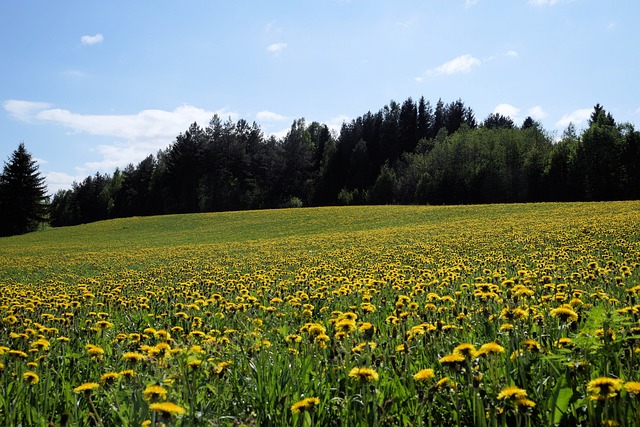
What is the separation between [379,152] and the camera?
102m

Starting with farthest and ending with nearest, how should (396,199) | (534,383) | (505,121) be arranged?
1. (505,121)
2. (396,199)
3. (534,383)

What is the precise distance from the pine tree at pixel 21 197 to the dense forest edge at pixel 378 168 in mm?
1025

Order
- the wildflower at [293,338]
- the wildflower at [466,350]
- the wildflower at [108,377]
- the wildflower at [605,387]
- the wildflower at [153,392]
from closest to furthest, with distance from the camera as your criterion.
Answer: the wildflower at [605,387], the wildflower at [153,392], the wildflower at [466,350], the wildflower at [108,377], the wildflower at [293,338]

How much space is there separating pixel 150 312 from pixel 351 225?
28.5 meters

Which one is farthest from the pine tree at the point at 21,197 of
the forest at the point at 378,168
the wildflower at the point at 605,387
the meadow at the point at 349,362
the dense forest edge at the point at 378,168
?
the wildflower at the point at 605,387

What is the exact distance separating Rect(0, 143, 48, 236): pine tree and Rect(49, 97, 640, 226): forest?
920 inches

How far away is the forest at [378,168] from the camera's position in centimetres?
5859

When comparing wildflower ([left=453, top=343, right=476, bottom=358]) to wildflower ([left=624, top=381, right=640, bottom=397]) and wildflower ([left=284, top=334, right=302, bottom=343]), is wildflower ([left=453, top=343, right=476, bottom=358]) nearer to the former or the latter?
wildflower ([left=624, top=381, right=640, bottom=397])

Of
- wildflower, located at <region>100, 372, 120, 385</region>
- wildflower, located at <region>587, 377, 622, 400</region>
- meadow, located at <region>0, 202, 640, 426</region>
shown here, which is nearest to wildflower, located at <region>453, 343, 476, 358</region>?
meadow, located at <region>0, 202, 640, 426</region>

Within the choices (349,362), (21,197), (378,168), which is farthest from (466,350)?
(378,168)

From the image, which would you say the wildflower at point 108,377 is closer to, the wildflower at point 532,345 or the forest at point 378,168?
the wildflower at point 532,345

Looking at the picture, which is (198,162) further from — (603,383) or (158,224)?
(603,383)

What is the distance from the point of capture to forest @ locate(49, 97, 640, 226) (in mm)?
58594

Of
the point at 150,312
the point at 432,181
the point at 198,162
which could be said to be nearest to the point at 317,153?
the point at 198,162
